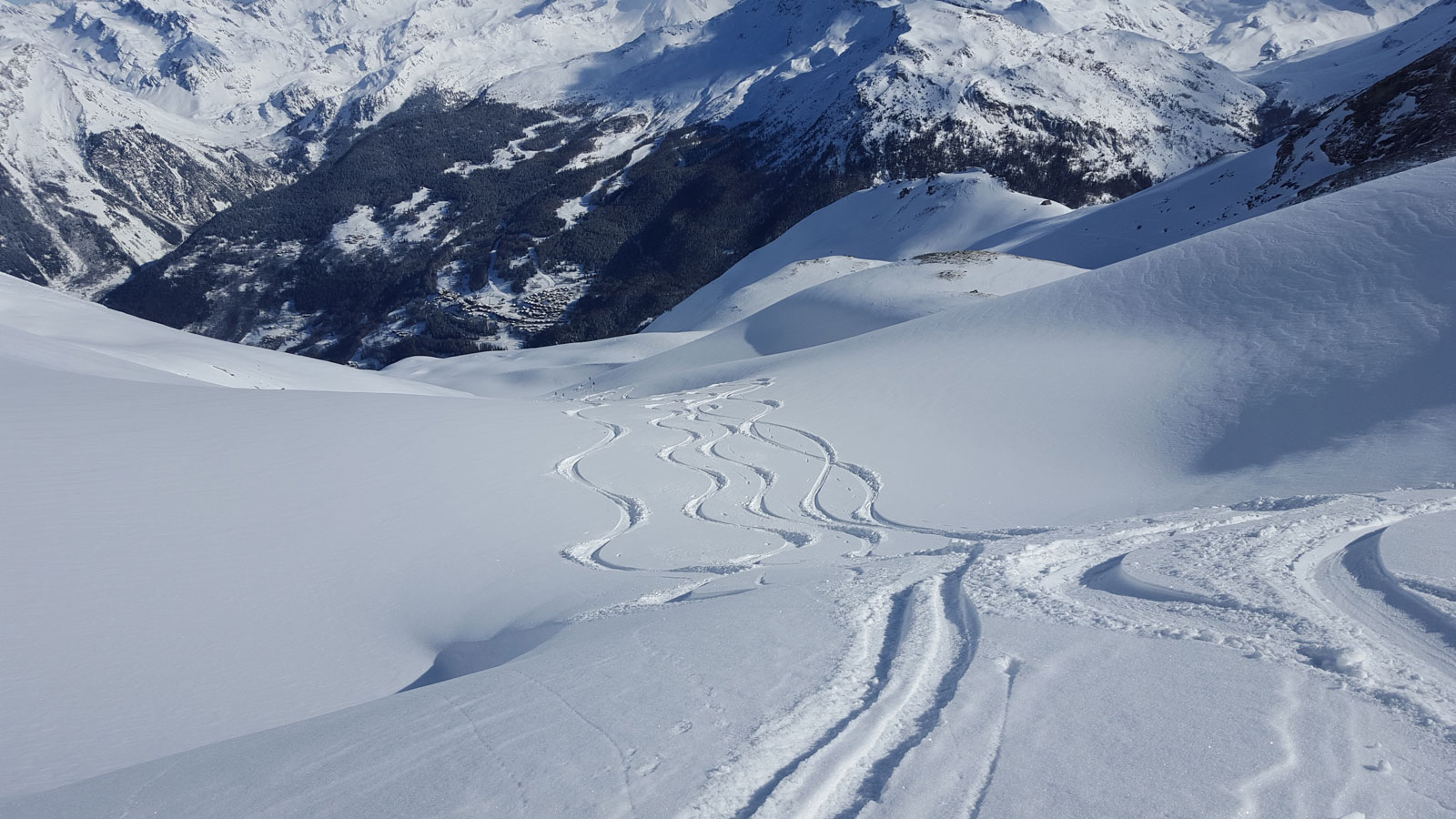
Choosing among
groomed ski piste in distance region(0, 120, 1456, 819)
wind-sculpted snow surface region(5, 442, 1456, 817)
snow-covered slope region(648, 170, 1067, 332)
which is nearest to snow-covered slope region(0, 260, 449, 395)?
groomed ski piste in distance region(0, 120, 1456, 819)

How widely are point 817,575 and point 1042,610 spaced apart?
182 centimetres

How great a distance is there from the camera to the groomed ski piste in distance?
282 centimetres

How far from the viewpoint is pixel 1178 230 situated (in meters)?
47.1

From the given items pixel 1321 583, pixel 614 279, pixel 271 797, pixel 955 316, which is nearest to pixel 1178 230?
pixel 955 316

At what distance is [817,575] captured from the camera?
226 inches

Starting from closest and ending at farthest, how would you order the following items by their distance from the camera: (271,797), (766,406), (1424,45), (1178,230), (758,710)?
1. (271,797)
2. (758,710)
3. (766,406)
4. (1178,230)
5. (1424,45)

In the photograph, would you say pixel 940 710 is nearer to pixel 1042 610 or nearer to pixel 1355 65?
pixel 1042 610

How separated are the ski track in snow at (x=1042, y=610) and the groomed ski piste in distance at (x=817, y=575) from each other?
0.03m

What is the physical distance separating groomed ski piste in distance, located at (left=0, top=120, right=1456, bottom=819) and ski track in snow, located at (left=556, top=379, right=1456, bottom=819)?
29mm

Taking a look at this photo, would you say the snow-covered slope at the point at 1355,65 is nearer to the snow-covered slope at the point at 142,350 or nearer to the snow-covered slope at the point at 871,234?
the snow-covered slope at the point at 871,234

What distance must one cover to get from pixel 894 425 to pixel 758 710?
396 inches

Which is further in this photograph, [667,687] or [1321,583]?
[1321,583]

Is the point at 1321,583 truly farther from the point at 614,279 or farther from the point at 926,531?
the point at 614,279

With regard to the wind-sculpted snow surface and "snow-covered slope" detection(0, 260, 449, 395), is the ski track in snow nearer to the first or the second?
the wind-sculpted snow surface
